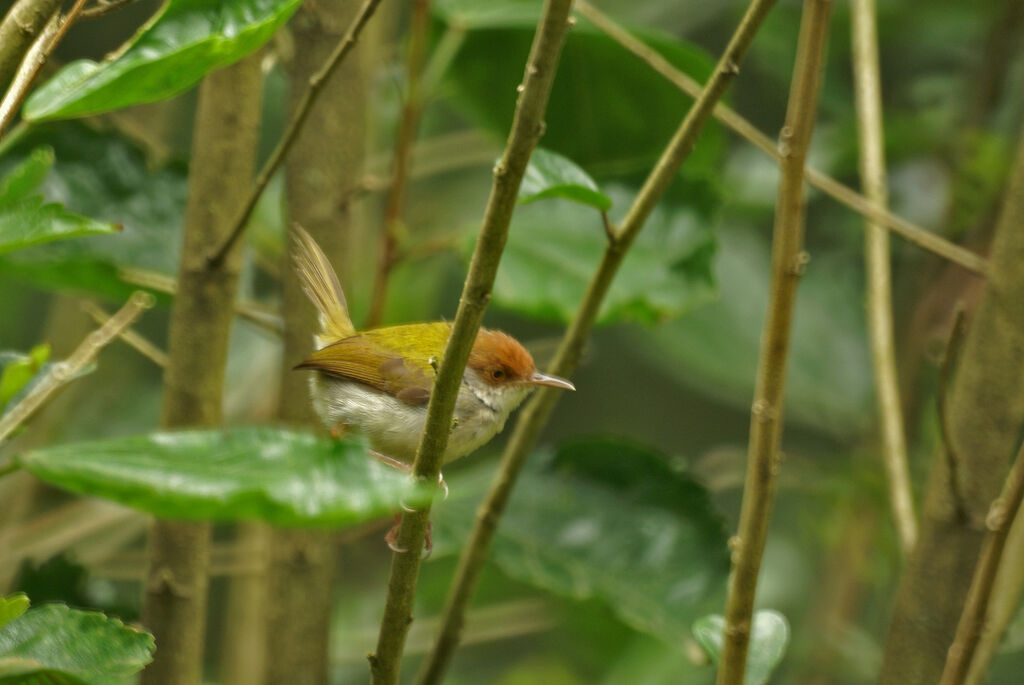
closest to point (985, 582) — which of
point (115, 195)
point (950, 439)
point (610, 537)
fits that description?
point (950, 439)

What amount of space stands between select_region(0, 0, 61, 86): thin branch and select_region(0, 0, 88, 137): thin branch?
1 cm

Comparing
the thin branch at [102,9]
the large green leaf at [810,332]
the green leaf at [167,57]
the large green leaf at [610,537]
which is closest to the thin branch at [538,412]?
the large green leaf at [610,537]

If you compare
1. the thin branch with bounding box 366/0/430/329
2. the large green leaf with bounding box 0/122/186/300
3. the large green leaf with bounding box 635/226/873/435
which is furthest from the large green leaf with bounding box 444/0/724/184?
the large green leaf with bounding box 635/226/873/435

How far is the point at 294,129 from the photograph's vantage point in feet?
6.13

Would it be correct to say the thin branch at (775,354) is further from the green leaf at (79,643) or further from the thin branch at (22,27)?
the thin branch at (22,27)

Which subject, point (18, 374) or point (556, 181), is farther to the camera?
point (556, 181)

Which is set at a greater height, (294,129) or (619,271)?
(294,129)

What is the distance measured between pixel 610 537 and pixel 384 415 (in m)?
0.74

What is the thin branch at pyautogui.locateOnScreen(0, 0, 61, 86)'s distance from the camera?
1464mm

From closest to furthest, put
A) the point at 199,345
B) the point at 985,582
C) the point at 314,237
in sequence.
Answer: the point at 985,582
the point at 199,345
the point at 314,237

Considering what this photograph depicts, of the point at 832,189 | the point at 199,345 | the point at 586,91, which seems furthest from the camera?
the point at 586,91

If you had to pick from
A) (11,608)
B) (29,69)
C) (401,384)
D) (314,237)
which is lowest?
(11,608)

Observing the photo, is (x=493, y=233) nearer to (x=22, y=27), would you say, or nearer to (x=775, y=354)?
(x=775, y=354)

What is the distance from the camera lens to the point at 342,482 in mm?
985
